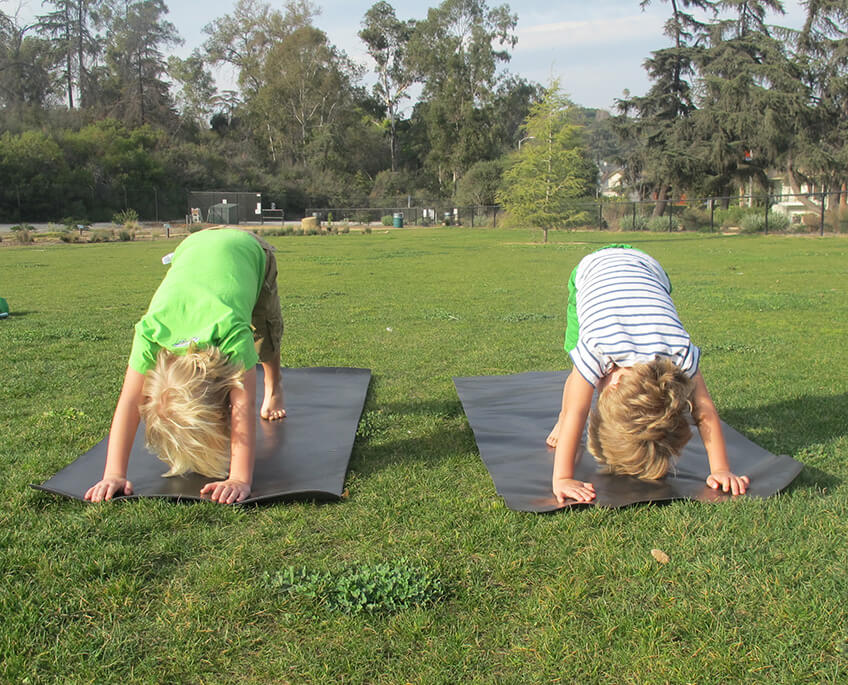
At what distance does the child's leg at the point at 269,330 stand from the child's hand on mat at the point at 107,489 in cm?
139

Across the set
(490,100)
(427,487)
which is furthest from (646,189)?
(427,487)

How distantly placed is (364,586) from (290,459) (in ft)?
4.98

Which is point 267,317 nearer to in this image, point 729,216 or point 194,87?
point 729,216

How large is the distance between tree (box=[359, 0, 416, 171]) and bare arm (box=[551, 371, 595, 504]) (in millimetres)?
69650

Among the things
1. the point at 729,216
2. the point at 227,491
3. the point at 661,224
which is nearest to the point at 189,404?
the point at 227,491

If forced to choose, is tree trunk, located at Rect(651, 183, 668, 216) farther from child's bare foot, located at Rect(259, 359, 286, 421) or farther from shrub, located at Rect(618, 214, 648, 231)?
child's bare foot, located at Rect(259, 359, 286, 421)

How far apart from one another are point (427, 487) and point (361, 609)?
3.85 ft

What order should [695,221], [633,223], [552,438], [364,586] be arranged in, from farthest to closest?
[633,223] < [695,221] < [552,438] < [364,586]

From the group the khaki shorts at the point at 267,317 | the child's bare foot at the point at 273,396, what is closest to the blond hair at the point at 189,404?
the khaki shorts at the point at 267,317

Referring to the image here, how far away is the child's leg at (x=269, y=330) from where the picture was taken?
4.55 meters

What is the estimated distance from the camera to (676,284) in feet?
42.9

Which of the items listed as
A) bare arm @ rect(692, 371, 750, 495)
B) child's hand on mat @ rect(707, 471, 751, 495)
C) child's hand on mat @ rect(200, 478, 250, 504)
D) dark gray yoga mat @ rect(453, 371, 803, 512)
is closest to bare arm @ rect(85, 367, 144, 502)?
child's hand on mat @ rect(200, 478, 250, 504)

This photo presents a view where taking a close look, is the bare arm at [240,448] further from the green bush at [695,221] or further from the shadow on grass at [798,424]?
the green bush at [695,221]

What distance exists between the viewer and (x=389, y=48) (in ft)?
225
